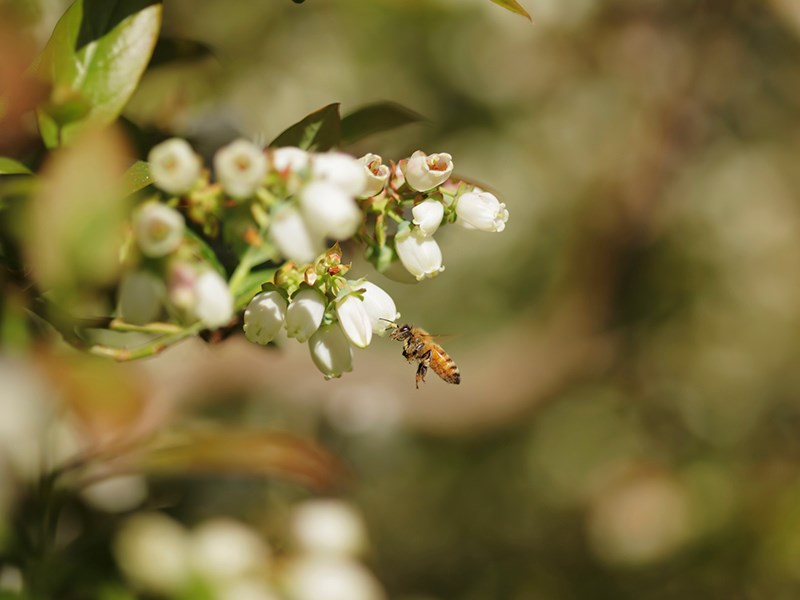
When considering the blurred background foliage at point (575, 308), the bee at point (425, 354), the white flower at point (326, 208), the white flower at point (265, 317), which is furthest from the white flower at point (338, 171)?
the blurred background foliage at point (575, 308)

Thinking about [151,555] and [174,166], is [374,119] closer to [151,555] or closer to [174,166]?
[174,166]

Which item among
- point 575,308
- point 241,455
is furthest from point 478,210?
point 575,308

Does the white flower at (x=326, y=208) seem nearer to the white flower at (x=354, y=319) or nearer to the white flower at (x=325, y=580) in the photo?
the white flower at (x=354, y=319)

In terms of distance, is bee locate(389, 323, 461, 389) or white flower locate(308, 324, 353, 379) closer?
white flower locate(308, 324, 353, 379)

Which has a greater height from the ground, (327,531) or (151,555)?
(327,531)

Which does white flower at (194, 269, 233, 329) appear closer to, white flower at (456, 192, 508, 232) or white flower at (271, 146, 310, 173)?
white flower at (271, 146, 310, 173)

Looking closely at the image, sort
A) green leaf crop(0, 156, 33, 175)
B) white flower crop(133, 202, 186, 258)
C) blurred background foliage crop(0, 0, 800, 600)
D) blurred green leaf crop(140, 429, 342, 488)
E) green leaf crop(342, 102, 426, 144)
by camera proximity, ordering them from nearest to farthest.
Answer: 1. white flower crop(133, 202, 186, 258)
2. green leaf crop(0, 156, 33, 175)
3. green leaf crop(342, 102, 426, 144)
4. blurred green leaf crop(140, 429, 342, 488)
5. blurred background foliage crop(0, 0, 800, 600)

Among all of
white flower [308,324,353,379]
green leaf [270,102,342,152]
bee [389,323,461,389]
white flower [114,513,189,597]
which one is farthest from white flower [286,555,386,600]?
green leaf [270,102,342,152]

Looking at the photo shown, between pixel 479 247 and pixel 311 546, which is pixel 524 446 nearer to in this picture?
pixel 479 247
